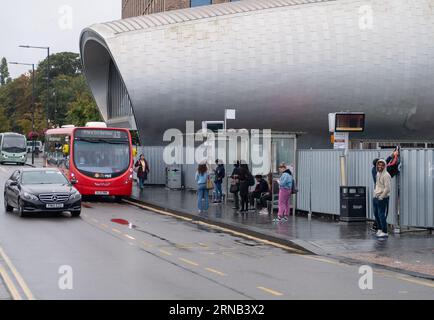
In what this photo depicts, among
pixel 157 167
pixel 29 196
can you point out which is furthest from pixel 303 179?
pixel 157 167

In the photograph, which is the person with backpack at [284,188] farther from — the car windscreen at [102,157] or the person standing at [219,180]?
the car windscreen at [102,157]

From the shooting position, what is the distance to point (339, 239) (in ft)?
54.5

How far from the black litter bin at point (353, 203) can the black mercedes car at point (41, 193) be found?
7533mm

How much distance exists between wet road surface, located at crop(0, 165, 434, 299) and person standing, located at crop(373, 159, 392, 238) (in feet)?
9.78

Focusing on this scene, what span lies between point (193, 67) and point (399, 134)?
15260mm

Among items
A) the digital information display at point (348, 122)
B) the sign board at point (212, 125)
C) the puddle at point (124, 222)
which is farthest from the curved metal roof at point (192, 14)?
the puddle at point (124, 222)

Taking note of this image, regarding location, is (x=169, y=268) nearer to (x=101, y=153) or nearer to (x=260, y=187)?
(x=260, y=187)

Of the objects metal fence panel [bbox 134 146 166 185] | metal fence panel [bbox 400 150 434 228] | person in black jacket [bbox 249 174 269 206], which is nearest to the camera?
metal fence panel [bbox 400 150 434 228]

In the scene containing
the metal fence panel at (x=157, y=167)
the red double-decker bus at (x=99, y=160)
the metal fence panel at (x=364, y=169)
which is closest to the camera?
the metal fence panel at (x=364, y=169)

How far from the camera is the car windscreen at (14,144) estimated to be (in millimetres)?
67188

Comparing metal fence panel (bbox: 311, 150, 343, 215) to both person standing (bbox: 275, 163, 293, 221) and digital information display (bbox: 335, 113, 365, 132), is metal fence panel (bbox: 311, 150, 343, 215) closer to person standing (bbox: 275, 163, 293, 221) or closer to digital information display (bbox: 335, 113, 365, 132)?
digital information display (bbox: 335, 113, 365, 132)

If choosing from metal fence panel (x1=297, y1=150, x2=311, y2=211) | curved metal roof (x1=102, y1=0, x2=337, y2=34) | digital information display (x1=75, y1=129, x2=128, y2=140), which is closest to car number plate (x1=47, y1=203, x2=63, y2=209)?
metal fence panel (x1=297, y1=150, x2=311, y2=211)

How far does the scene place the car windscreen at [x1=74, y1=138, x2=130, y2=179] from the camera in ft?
94.4

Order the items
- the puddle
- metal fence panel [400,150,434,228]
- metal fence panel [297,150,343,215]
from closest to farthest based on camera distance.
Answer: metal fence panel [400,150,434,228], the puddle, metal fence panel [297,150,343,215]
